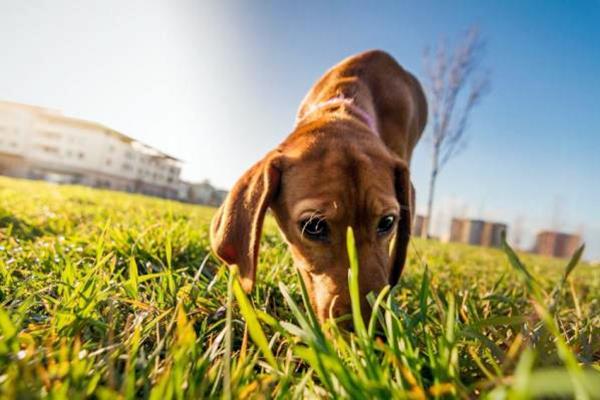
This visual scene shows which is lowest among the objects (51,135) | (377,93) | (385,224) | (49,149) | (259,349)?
(259,349)

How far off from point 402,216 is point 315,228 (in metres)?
0.74

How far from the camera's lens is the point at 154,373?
3.55 ft

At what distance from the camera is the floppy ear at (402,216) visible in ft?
8.67

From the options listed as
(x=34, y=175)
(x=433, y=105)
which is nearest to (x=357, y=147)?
(x=433, y=105)

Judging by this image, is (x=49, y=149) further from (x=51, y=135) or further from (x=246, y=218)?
(x=246, y=218)

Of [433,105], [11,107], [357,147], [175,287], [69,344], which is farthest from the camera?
[11,107]

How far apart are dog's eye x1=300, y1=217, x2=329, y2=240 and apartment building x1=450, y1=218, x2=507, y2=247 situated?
107ft

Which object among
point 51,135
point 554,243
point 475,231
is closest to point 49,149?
point 51,135

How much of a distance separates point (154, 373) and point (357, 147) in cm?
205

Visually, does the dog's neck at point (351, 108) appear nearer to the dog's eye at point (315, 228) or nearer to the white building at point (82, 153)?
the dog's eye at point (315, 228)

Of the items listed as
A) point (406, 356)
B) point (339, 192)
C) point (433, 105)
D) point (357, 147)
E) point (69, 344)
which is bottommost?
point (69, 344)

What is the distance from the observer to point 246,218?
93.3 inches

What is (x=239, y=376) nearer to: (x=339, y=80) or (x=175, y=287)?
(x=175, y=287)

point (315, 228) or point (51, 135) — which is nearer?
point (315, 228)
